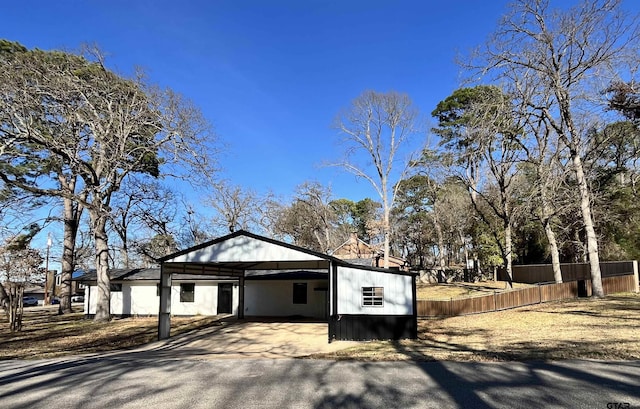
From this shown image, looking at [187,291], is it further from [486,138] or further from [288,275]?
[486,138]

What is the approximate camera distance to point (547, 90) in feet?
60.3

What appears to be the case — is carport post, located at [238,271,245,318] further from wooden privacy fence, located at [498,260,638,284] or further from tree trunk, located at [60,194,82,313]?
wooden privacy fence, located at [498,260,638,284]

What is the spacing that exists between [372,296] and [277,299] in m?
10.3

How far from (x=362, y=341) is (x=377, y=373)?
6411 mm

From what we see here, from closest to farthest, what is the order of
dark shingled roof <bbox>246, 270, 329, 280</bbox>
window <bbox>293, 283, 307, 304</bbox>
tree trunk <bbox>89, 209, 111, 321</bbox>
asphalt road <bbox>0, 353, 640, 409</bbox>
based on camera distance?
asphalt road <bbox>0, 353, 640, 409</bbox> < tree trunk <bbox>89, 209, 111, 321</bbox> < dark shingled roof <bbox>246, 270, 329, 280</bbox> < window <bbox>293, 283, 307, 304</bbox>

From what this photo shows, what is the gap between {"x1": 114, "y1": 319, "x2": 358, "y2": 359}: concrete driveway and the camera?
40.0 feet

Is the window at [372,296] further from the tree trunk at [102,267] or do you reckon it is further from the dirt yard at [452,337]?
the tree trunk at [102,267]

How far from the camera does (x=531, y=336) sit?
11844 mm

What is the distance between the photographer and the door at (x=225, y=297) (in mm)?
24203

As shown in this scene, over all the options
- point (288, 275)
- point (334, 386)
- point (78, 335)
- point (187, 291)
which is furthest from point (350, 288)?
point (187, 291)

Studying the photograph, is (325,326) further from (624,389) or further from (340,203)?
(340,203)

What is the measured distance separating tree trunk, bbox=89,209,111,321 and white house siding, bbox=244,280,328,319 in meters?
7.09

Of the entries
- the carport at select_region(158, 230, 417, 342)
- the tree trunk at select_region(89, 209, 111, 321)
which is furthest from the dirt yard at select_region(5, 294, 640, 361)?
the tree trunk at select_region(89, 209, 111, 321)

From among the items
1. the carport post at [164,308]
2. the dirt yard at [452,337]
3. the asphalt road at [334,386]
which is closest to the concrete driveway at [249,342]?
the dirt yard at [452,337]
